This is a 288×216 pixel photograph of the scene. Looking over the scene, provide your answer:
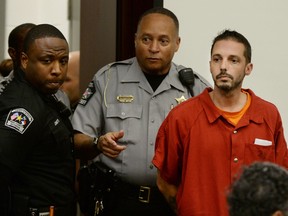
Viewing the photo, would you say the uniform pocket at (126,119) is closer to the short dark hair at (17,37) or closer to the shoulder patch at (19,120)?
the shoulder patch at (19,120)

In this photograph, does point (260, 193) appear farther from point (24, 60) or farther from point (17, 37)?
point (17, 37)

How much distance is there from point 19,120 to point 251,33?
1651 mm

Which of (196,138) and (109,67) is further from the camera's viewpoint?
(109,67)

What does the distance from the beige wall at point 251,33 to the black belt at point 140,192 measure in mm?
1003

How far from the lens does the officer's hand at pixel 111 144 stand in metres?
3.01

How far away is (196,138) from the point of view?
291 cm

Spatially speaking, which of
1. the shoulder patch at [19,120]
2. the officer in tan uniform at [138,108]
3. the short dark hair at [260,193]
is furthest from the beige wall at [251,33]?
the short dark hair at [260,193]

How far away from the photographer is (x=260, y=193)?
1.99 metres

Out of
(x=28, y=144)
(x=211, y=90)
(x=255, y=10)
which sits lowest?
(x=28, y=144)

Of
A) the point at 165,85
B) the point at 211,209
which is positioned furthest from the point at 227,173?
the point at 165,85

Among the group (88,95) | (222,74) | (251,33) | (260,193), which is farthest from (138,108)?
(260,193)

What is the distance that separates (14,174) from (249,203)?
4.08 ft

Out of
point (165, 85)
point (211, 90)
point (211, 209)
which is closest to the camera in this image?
point (211, 209)

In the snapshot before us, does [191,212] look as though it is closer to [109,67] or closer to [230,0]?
[109,67]
